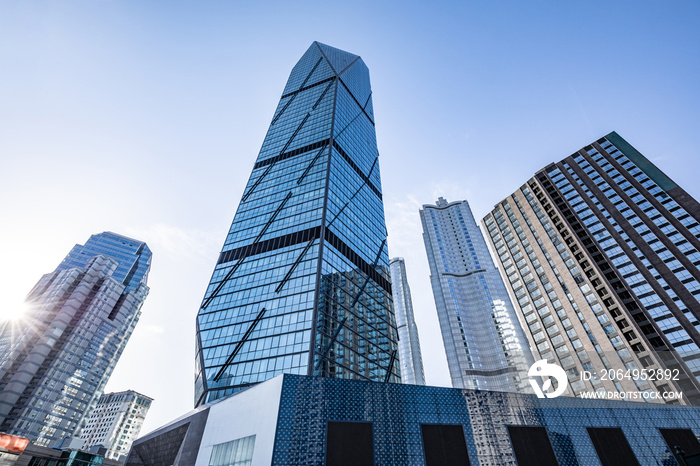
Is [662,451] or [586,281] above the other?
[586,281]

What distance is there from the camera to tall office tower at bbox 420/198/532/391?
412ft

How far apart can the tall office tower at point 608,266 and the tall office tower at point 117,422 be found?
6167 inches

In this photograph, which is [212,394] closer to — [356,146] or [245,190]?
[245,190]

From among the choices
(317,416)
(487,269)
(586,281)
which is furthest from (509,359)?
(317,416)

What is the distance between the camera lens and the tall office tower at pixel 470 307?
126 m

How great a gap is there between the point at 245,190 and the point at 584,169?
85364 millimetres

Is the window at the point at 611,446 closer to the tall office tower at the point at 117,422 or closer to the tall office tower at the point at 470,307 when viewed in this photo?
the tall office tower at the point at 470,307

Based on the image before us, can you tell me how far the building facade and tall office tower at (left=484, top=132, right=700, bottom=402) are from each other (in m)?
31.3

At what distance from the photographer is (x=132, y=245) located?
15425cm

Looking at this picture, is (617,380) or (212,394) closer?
(212,394)
